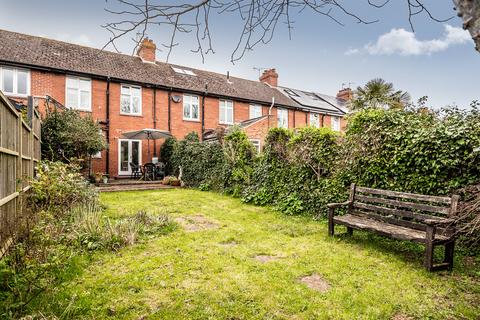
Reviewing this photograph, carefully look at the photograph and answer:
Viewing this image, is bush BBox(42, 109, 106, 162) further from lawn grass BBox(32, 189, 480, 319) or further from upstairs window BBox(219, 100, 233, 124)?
upstairs window BBox(219, 100, 233, 124)

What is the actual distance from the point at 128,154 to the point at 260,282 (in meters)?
15.4

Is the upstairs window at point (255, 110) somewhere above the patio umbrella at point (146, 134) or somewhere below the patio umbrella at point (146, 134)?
above

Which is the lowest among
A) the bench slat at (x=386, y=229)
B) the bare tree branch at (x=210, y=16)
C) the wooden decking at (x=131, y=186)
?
the wooden decking at (x=131, y=186)

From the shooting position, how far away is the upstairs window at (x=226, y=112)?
20531 millimetres

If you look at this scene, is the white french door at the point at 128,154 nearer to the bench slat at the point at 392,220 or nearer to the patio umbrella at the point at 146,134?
the patio umbrella at the point at 146,134

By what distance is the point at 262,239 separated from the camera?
212 inches

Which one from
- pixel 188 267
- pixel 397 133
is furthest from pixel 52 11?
pixel 397 133

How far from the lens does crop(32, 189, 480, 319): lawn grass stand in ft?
9.41

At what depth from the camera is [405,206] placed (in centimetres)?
468

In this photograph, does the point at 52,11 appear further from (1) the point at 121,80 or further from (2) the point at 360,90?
(2) the point at 360,90

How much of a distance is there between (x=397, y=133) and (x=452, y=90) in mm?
2906

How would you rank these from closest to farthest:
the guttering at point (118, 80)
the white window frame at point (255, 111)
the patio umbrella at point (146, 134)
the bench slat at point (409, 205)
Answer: the bench slat at point (409, 205), the guttering at point (118, 80), the patio umbrella at point (146, 134), the white window frame at point (255, 111)

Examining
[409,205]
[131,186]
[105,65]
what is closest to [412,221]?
[409,205]

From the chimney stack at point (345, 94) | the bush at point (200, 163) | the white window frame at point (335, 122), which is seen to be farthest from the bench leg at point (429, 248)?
the chimney stack at point (345, 94)
